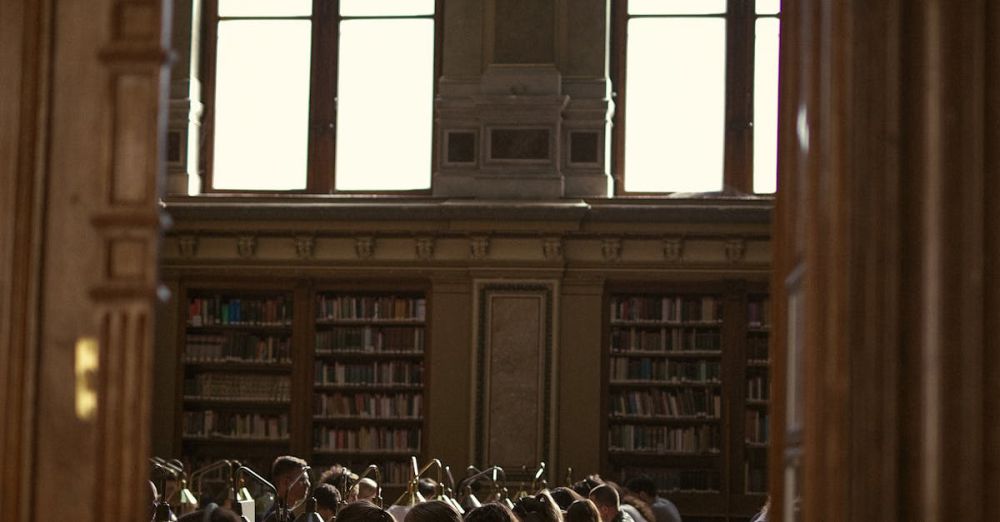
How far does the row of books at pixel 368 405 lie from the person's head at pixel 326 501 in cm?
605

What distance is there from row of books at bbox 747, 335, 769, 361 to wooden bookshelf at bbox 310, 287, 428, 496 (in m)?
2.67

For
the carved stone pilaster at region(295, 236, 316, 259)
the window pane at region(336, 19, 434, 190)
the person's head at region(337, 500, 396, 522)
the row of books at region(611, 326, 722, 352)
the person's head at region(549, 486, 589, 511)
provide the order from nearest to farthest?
the person's head at region(337, 500, 396, 522) < the person's head at region(549, 486, 589, 511) < the row of books at region(611, 326, 722, 352) < the carved stone pilaster at region(295, 236, 316, 259) < the window pane at region(336, 19, 434, 190)

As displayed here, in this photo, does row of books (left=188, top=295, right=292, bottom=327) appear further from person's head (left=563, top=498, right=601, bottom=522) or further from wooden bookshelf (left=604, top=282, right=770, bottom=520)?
person's head (left=563, top=498, right=601, bottom=522)

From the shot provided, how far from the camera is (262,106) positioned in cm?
1338

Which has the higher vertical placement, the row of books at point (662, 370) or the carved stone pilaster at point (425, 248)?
the carved stone pilaster at point (425, 248)

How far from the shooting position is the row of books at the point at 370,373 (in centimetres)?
1252

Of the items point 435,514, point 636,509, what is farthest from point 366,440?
point 435,514

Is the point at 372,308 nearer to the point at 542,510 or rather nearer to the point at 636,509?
the point at 636,509

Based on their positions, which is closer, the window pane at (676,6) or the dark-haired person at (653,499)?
the dark-haired person at (653,499)

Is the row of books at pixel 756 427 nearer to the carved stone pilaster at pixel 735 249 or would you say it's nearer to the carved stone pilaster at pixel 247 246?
the carved stone pilaster at pixel 735 249

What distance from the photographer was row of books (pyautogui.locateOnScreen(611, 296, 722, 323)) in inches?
487

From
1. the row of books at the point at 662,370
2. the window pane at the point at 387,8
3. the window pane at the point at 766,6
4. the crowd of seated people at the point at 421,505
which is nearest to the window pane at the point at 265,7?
the window pane at the point at 387,8

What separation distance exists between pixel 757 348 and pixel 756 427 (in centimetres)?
65

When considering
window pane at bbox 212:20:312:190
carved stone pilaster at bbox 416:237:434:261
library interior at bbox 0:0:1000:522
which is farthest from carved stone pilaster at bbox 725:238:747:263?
window pane at bbox 212:20:312:190
